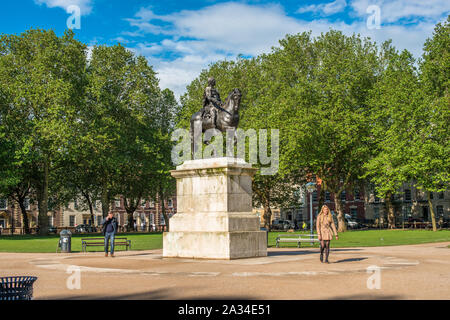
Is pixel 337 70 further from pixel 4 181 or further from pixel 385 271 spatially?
pixel 385 271

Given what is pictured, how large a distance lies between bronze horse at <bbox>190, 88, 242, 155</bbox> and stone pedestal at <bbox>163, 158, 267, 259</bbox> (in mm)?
1322

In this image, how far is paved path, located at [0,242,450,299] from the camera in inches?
401

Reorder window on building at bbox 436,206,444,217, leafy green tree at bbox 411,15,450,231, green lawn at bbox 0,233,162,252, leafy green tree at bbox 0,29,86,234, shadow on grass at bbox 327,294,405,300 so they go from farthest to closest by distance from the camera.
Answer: window on building at bbox 436,206,444,217 < leafy green tree at bbox 0,29,86,234 < leafy green tree at bbox 411,15,450,231 < green lawn at bbox 0,233,162,252 < shadow on grass at bbox 327,294,405,300

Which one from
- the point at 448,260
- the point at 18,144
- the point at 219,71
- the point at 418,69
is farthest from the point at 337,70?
the point at 448,260

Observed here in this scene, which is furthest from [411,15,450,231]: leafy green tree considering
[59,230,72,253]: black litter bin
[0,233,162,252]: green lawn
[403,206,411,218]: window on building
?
[403,206,411,218]: window on building

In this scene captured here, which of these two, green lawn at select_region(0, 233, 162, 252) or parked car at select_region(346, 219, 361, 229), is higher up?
green lawn at select_region(0, 233, 162, 252)

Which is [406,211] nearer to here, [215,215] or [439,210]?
[439,210]

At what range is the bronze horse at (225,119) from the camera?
18875 millimetres

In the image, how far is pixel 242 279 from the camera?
12461 millimetres

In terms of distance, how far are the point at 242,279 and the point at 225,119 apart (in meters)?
7.75

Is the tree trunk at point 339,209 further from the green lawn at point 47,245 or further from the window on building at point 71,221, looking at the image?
the window on building at point 71,221

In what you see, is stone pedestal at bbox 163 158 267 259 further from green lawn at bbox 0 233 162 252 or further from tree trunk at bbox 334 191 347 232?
tree trunk at bbox 334 191 347 232

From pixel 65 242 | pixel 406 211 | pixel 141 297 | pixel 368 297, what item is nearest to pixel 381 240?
pixel 65 242
